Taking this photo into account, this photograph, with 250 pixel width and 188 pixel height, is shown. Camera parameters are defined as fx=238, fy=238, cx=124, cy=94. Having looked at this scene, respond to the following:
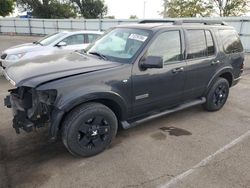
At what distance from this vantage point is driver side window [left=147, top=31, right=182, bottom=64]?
3.70 metres

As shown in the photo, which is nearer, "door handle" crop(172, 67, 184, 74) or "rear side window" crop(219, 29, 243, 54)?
"door handle" crop(172, 67, 184, 74)

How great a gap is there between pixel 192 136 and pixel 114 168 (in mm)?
1599

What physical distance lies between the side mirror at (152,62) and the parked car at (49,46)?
12.7 feet

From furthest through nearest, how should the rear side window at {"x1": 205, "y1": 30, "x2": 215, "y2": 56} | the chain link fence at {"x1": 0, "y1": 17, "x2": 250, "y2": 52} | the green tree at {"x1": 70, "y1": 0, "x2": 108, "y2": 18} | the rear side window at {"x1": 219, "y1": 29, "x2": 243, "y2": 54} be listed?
the green tree at {"x1": 70, "y1": 0, "x2": 108, "y2": 18}
the chain link fence at {"x1": 0, "y1": 17, "x2": 250, "y2": 52}
the rear side window at {"x1": 219, "y1": 29, "x2": 243, "y2": 54}
the rear side window at {"x1": 205, "y1": 30, "x2": 215, "y2": 56}

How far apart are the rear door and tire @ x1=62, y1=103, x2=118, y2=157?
1.70 metres

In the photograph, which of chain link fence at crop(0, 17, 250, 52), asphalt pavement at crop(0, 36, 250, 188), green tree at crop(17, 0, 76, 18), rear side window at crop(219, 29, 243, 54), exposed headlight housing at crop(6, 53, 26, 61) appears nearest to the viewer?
asphalt pavement at crop(0, 36, 250, 188)

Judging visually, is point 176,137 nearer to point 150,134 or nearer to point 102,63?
point 150,134

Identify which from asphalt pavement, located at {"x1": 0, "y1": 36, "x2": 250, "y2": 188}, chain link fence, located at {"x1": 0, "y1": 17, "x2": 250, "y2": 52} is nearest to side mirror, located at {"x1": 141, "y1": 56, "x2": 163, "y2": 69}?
asphalt pavement, located at {"x1": 0, "y1": 36, "x2": 250, "y2": 188}

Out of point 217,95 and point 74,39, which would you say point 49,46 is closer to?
point 74,39

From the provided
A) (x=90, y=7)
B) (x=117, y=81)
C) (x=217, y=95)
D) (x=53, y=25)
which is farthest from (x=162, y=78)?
(x=90, y=7)

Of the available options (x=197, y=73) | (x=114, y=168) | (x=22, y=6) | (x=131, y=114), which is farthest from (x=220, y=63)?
(x=22, y=6)

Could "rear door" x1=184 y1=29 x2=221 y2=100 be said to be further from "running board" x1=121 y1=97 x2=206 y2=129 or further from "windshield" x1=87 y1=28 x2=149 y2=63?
"windshield" x1=87 y1=28 x2=149 y2=63

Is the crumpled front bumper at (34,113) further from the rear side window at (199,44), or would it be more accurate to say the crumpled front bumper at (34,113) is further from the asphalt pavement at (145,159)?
the rear side window at (199,44)

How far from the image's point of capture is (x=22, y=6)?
4206cm
